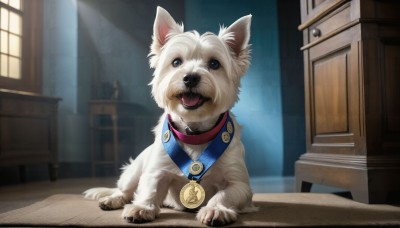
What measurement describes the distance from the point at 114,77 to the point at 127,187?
324cm

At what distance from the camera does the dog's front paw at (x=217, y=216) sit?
167 centimetres

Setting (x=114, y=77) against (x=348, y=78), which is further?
(x=114, y=77)

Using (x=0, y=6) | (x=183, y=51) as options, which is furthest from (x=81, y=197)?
(x=0, y=6)

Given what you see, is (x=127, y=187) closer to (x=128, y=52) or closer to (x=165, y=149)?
(x=165, y=149)

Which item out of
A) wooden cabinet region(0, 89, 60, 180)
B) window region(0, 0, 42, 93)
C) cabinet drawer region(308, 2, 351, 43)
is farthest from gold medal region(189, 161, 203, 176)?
window region(0, 0, 42, 93)

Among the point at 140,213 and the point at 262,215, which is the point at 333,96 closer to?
the point at 262,215

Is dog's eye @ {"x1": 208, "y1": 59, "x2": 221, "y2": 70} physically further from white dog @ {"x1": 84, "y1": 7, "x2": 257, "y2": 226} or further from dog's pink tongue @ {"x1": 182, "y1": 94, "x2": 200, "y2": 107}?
dog's pink tongue @ {"x1": 182, "y1": 94, "x2": 200, "y2": 107}

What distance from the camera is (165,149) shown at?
1.99 m

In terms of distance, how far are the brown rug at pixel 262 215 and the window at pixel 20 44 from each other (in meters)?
2.52

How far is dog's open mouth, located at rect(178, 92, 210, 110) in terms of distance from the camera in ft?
6.05

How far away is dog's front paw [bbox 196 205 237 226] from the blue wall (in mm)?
3130

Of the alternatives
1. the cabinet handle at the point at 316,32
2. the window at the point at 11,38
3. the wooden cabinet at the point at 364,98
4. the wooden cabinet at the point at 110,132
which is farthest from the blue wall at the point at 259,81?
the wooden cabinet at the point at 364,98

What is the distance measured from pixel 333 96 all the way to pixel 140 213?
4.77ft

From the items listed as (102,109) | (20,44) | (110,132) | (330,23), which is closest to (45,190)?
(102,109)
